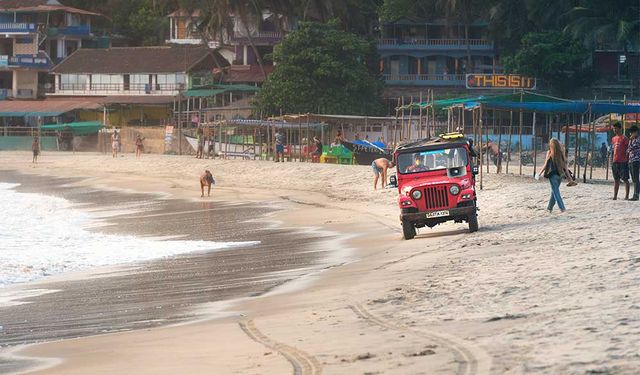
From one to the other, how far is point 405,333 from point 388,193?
24.8m

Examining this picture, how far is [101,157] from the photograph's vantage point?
69500 millimetres

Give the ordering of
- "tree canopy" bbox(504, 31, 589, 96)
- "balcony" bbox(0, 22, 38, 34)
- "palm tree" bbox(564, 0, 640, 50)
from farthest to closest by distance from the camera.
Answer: "balcony" bbox(0, 22, 38, 34) → "tree canopy" bbox(504, 31, 589, 96) → "palm tree" bbox(564, 0, 640, 50)

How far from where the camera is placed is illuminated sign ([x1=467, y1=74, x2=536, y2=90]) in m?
67.9

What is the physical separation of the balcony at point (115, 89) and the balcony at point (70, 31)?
5899 mm

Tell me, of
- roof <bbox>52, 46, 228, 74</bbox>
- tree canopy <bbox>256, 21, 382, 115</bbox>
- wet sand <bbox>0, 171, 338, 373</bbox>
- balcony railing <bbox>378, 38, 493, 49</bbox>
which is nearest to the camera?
wet sand <bbox>0, 171, 338, 373</bbox>

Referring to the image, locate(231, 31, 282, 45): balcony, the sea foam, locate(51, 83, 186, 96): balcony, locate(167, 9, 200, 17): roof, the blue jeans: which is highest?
locate(167, 9, 200, 17): roof

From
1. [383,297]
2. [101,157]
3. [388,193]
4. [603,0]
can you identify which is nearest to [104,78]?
[101,157]

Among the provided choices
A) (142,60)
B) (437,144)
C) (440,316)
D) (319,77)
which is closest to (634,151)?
(437,144)

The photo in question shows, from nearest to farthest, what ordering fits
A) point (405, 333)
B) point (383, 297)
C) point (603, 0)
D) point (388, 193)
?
point (405, 333), point (383, 297), point (388, 193), point (603, 0)

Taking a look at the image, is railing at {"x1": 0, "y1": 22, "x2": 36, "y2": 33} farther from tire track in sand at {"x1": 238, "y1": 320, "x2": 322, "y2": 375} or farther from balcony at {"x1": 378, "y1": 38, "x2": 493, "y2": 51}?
tire track in sand at {"x1": 238, "y1": 320, "x2": 322, "y2": 375}

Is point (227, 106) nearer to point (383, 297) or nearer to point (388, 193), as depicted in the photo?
point (388, 193)

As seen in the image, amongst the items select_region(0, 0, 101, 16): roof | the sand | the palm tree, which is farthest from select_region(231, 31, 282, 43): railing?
the sand

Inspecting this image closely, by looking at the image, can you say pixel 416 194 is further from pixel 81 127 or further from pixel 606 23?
pixel 81 127

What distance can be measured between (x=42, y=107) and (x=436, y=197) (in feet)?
234
